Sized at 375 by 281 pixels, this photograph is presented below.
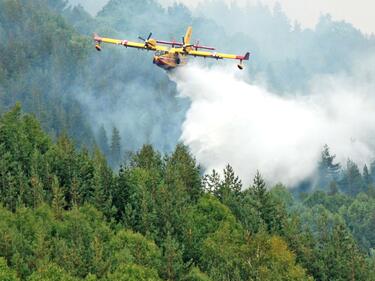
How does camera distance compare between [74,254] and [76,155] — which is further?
[76,155]

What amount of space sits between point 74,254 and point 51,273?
4.72 meters

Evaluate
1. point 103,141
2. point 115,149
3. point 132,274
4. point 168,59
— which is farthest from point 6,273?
point 103,141

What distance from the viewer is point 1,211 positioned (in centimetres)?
9200

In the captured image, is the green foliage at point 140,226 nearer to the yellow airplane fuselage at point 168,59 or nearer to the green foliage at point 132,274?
the green foliage at point 132,274

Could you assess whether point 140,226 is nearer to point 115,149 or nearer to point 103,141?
point 115,149

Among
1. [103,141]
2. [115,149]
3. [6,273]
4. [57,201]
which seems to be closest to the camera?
[6,273]

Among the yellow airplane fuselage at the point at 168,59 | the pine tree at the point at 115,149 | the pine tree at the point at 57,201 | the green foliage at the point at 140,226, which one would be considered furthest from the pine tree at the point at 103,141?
the pine tree at the point at 57,201

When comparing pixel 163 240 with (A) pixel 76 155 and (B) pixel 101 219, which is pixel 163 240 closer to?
(B) pixel 101 219

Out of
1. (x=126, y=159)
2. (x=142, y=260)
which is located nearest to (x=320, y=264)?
(x=142, y=260)

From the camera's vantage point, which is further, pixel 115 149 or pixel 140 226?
pixel 115 149

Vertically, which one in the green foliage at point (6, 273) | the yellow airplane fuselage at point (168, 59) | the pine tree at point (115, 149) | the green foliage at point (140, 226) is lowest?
the green foliage at point (6, 273)

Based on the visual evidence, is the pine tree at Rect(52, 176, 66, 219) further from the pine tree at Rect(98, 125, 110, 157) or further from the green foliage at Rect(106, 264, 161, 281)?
the pine tree at Rect(98, 125, 110, 157)

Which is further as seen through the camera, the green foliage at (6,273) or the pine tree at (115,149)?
the pine tree at (115,149)

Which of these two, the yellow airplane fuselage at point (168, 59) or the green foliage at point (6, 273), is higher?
the yellow airplane fuselage at point (168, 59)
